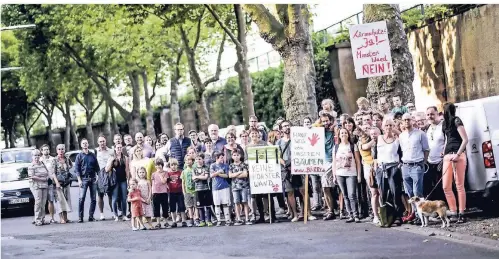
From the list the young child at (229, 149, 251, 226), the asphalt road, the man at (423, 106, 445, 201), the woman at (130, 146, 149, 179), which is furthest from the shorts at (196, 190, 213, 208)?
the man at (423, 106, 445, 201)

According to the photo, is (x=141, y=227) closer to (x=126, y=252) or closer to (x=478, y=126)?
(x=126, y=252)

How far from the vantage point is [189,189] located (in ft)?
59.5

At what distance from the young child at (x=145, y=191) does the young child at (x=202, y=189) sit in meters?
0.93

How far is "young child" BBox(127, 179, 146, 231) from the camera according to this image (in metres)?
18.0

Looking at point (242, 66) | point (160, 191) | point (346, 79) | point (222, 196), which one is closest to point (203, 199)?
point (222, 196)

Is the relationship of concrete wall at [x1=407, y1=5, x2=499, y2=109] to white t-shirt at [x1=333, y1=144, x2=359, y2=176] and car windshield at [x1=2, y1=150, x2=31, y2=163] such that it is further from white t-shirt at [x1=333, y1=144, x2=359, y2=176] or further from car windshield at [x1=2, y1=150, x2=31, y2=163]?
car windshield at [x1=2, y1=150, x2=31, y2=163]

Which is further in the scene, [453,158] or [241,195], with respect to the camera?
[241,195]

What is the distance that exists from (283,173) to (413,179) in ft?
11.2

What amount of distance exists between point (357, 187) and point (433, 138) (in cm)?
180

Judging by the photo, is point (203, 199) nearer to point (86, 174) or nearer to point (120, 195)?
point (120, 195)

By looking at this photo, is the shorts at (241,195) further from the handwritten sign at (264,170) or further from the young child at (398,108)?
the young child at (398,108)

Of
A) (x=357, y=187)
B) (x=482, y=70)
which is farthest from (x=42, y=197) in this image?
(x=482, y=70)

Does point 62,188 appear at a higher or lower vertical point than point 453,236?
higher

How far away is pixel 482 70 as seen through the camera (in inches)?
862
